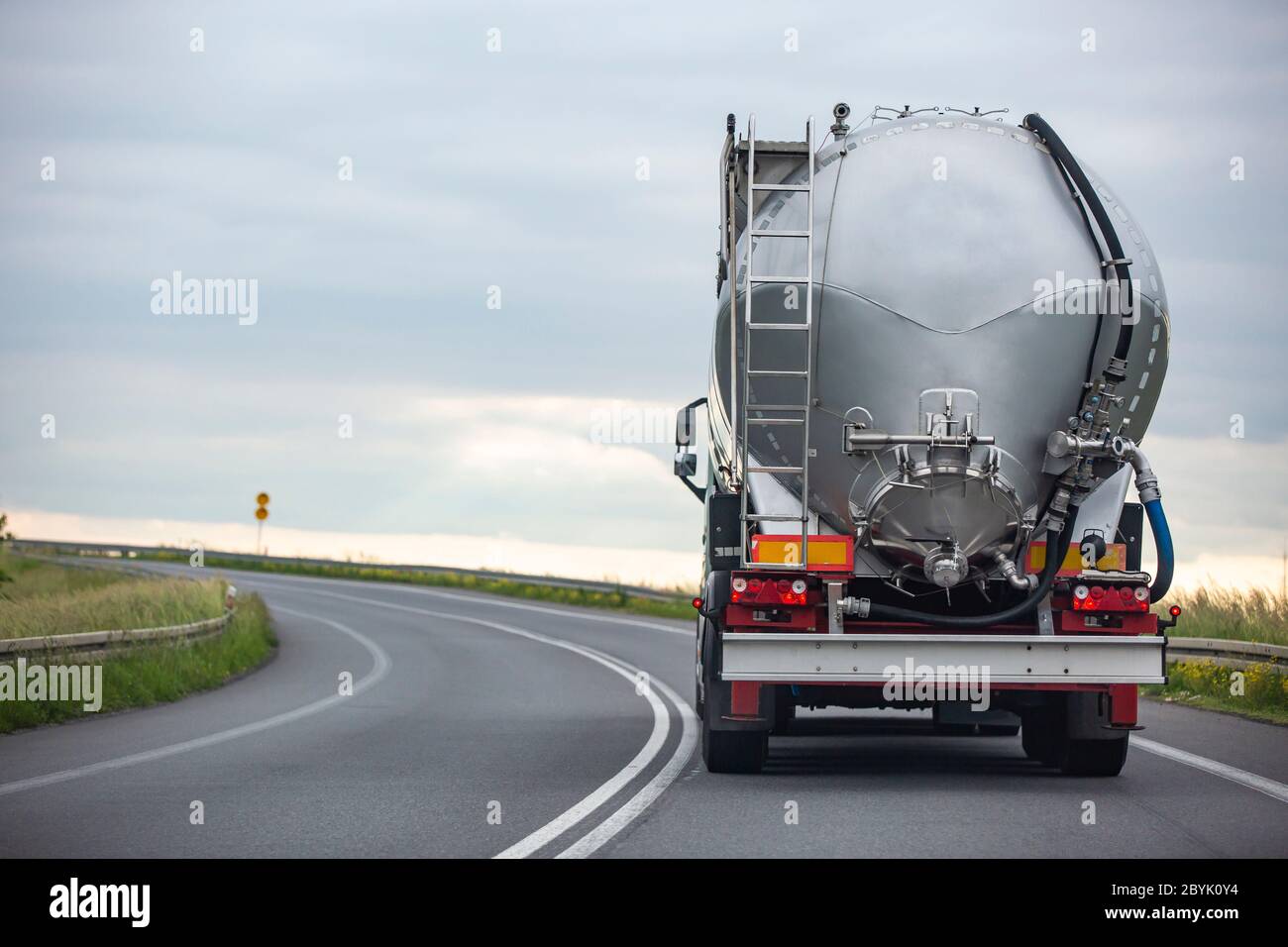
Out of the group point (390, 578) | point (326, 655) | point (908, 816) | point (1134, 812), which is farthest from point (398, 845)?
point (390, 578)

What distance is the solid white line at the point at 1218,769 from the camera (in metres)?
10.9

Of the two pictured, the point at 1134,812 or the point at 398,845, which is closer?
the point at 398,845

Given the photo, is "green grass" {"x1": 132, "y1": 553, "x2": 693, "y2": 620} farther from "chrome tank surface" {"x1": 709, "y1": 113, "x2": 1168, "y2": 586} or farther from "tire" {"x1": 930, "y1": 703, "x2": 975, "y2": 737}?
"chrome tank surface" {"x1": 709, "y1": 113, "x2": 1168, "y2": 586}

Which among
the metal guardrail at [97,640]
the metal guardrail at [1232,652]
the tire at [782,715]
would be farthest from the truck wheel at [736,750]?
the metal guardrail at [97,640]

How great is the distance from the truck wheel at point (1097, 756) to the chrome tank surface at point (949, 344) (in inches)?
64.1

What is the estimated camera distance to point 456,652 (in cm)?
2741

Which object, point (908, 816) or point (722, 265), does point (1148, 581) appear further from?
point (722, 265)

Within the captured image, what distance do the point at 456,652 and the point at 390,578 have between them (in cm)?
2786

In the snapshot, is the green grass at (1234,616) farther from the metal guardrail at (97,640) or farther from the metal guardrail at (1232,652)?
the metal guardrail at (97,640)

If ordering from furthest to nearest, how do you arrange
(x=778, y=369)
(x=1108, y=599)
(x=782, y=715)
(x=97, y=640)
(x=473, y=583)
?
(x=473, y=583)
(x=97, y=640)
(x=782, y=715)
(x=778, y=369)
(x=1108, y=599)

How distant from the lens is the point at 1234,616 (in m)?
21.5

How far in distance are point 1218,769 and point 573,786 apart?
467 cm

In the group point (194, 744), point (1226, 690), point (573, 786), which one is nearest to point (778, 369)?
point (573, 786)

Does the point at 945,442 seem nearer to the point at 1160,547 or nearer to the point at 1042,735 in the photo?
the point at 1160,547
